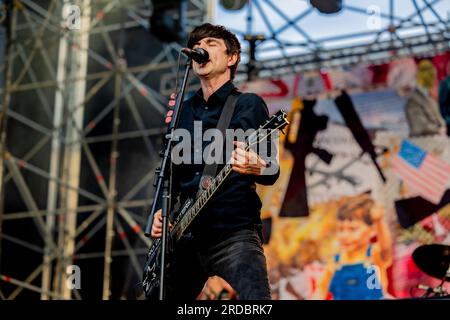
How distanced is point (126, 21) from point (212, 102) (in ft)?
26.6

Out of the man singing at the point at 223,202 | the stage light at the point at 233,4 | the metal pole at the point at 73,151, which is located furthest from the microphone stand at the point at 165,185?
the metal pole at the point at 73,151

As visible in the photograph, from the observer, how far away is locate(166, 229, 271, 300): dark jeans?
11.9 ft

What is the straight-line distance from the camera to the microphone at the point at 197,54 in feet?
13.1

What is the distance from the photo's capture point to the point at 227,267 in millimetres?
3732

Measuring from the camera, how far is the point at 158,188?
12.9 feet

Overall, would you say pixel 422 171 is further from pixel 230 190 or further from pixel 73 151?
pixel 230 190

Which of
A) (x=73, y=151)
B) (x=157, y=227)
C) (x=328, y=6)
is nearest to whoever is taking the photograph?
(x=157, y=227)

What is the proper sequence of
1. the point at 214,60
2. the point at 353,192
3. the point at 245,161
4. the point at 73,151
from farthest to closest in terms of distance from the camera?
the point at 73,151, the point at 353,192, the point at 214,60, the point at 245,161

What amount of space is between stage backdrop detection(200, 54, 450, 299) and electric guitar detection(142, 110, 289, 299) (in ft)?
15.2

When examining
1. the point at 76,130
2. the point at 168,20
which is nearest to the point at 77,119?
the point at 76,130

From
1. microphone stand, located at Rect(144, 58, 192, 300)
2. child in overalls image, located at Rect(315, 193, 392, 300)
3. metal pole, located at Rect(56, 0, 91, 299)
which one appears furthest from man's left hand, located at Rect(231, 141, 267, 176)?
metal pole, located at Rect(56, 0, 91, 299)

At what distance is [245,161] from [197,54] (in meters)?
0.72

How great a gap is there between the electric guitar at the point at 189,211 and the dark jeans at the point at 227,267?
75mm

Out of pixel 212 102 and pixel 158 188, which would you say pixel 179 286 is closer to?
pixel 158 188
